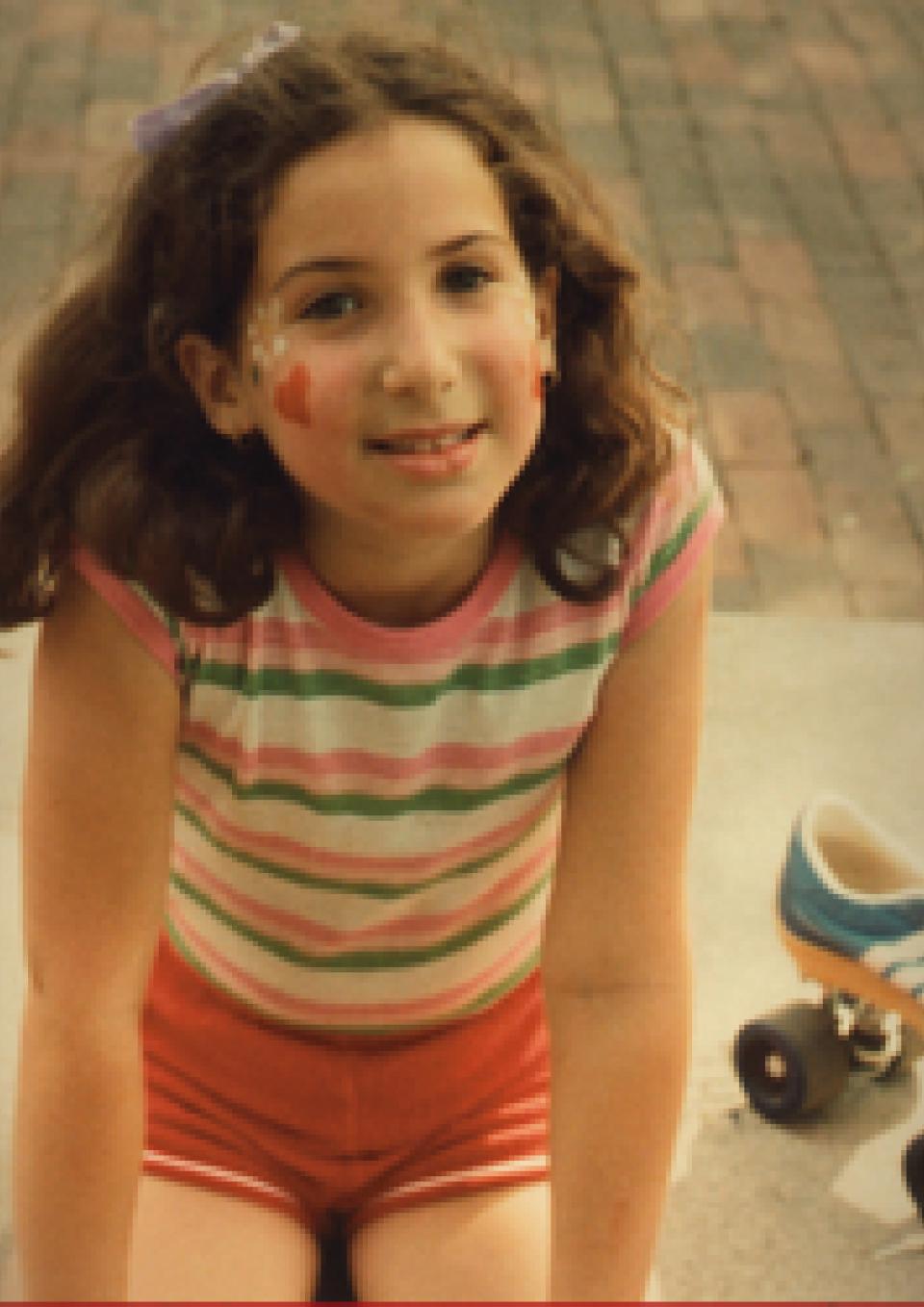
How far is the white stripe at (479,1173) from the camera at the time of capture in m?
1.52

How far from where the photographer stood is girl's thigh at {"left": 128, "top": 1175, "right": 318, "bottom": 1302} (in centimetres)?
144

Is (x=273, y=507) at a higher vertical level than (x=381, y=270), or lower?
lower

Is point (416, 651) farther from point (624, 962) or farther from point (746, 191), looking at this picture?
point (746, 191)

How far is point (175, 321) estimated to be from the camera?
4.14 feet

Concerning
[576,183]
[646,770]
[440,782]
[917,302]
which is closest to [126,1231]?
[440,782]

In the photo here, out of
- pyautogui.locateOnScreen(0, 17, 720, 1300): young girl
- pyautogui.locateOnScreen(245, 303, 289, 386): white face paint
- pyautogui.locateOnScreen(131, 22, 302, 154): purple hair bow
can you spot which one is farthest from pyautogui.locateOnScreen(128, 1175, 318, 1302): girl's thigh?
pyautogui.locateOnScreen(131, 22, 302, 154): purple hair bow

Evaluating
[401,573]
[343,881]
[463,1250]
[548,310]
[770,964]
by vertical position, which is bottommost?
[770,964]

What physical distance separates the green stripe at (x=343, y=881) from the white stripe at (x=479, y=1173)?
0.23 m

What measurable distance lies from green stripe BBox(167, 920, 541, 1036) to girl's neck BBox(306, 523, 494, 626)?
36cm

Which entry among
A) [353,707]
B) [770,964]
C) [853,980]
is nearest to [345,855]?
[353,707]

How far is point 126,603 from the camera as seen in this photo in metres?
1.30

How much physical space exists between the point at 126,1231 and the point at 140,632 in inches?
17.1

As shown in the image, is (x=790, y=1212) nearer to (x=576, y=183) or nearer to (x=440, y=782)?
(x=440, y=782)

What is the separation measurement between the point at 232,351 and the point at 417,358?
159 mm
